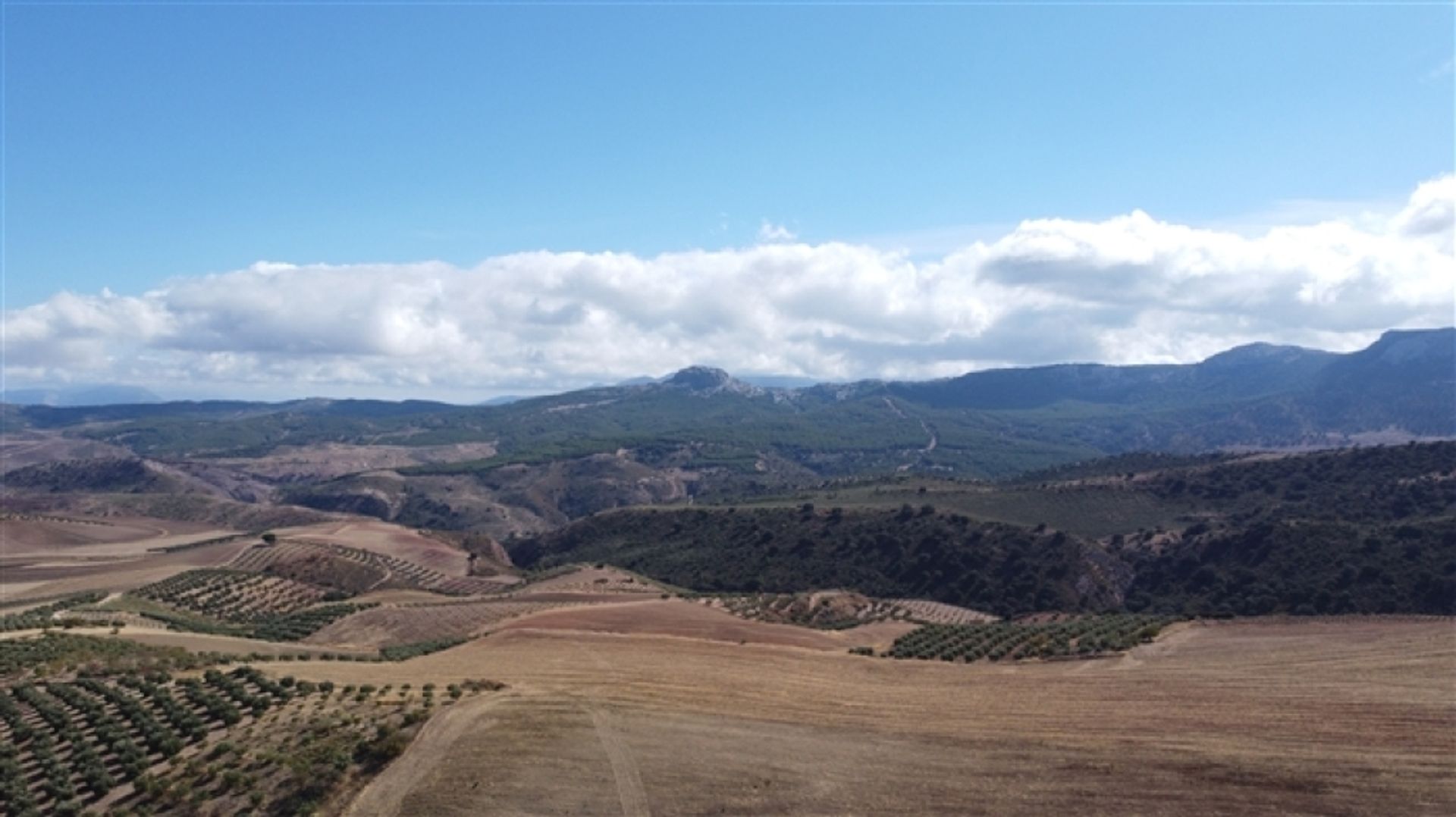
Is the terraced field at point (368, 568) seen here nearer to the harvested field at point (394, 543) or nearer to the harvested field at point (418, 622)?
the harvested field at point (394, 543)

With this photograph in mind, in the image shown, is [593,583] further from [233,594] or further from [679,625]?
[679,625]

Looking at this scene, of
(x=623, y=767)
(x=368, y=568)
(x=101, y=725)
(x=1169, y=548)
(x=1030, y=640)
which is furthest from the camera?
(x=368, y=568)

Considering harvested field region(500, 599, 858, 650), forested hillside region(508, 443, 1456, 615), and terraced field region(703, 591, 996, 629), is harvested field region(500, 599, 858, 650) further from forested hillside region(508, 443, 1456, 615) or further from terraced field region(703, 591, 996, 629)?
forested hillside region(508, 443, 1456, 615)

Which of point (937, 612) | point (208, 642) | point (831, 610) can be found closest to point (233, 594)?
point (208, 642)

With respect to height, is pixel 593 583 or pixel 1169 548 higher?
pixel 1169 548

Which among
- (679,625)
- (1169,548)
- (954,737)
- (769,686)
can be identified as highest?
(954,737)

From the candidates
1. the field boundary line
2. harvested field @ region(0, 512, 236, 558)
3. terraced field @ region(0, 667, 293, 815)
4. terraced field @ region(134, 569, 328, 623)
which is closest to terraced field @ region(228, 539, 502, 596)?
terraced field @ region(134, 569, 328, 623)

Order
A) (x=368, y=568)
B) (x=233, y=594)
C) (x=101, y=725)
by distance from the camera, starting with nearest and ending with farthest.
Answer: (x=101, y=725) < (x=233, y=594) < (x=368, y=568)

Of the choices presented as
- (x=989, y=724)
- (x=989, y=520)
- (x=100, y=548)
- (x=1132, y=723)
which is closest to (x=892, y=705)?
(x=989, y=724)

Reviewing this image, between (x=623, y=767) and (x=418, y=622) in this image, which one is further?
(x=418, y=622)
